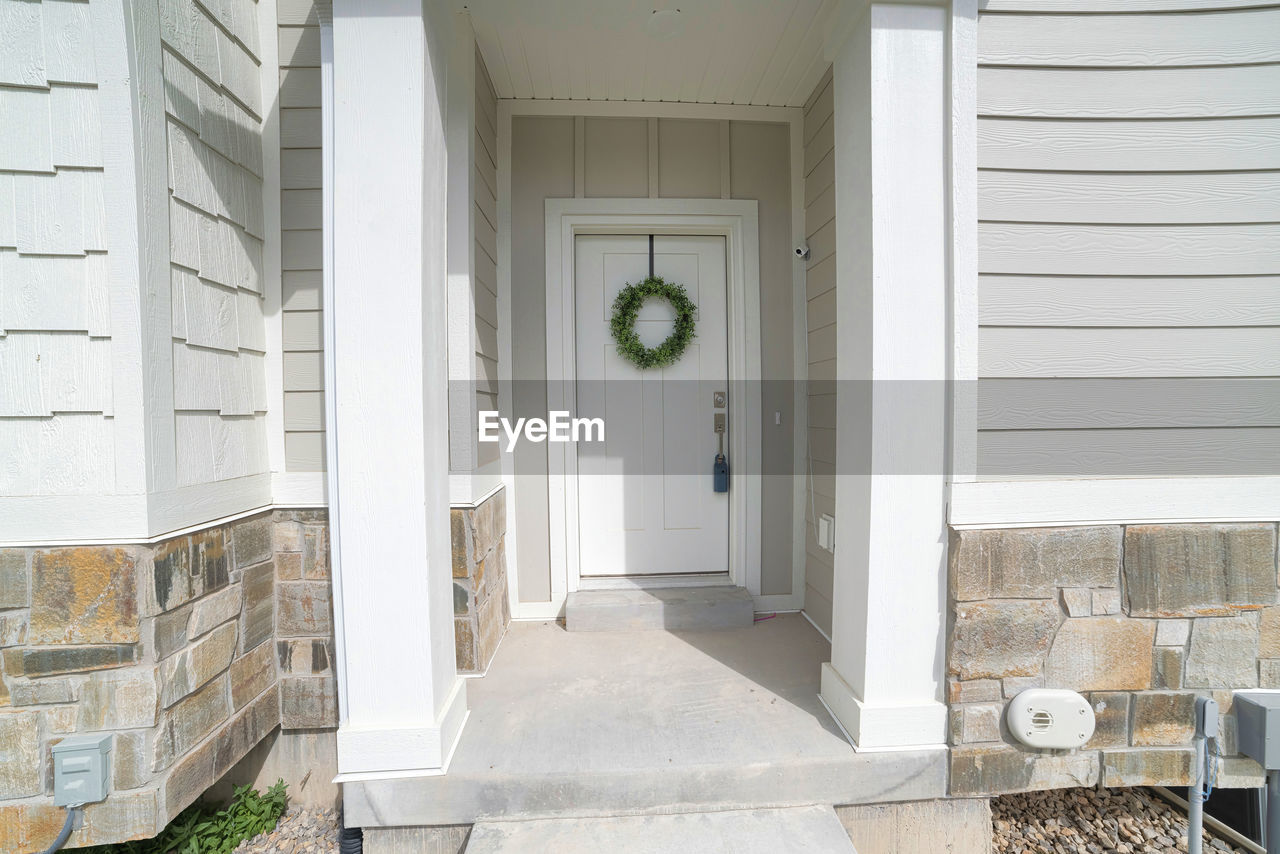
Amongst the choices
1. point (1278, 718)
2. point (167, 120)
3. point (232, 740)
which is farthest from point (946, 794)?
point (167, 120)

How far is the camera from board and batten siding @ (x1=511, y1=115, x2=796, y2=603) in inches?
108

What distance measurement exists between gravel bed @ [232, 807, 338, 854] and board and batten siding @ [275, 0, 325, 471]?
1.27m

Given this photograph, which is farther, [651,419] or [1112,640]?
[651,419]

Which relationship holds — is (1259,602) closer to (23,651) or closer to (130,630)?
(130,630)

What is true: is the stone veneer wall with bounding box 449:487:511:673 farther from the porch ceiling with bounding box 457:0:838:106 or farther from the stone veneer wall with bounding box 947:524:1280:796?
the porch ceiling with bounding box 457:0:838:106

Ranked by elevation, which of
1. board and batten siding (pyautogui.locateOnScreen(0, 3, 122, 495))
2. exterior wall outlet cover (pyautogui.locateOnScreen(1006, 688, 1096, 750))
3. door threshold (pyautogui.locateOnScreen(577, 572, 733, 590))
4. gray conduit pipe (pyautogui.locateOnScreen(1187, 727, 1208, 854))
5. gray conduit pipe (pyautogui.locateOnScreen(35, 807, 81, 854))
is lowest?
gray conduit pipe (pyautogui.locateOnScreen(1187, 727, 1208, 854))

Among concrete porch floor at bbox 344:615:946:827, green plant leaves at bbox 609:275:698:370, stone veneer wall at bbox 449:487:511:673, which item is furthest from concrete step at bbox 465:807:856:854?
green plant leaves at bbox 609:275:698:370

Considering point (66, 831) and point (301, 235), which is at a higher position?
point (301, 235)

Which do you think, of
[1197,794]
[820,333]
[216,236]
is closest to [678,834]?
[1197,794]

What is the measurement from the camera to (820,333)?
2.59 m

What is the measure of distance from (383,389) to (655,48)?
5.75 feet

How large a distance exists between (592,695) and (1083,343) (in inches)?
80.1

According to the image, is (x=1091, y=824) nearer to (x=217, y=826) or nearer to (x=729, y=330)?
(x=729, y=330)

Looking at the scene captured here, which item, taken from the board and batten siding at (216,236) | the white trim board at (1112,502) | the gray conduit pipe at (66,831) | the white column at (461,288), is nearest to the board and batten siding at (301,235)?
the board and batten siding at (216,236)
